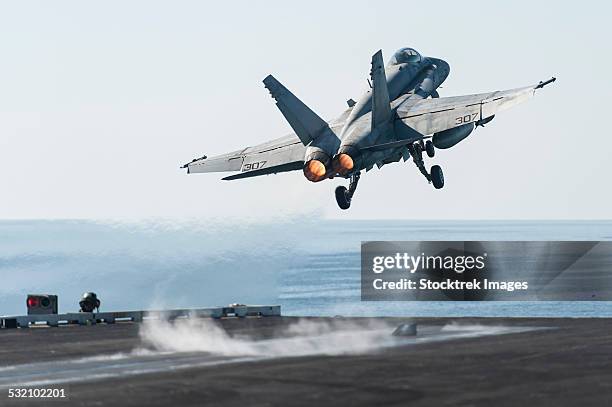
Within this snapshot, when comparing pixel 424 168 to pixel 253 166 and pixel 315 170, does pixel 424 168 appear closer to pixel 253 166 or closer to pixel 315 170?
pixel 315 170

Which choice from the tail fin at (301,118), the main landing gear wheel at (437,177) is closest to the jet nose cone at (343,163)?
the tail fin at (301,118)

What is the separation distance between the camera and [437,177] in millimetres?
55344

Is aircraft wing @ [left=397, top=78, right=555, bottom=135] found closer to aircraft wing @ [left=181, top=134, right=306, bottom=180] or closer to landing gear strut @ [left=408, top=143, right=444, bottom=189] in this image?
landing gear strut @ [left=408, top=143, right=444, bottom=189]

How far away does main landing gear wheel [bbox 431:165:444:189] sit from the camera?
181 ft

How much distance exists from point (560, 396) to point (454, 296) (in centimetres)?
3212

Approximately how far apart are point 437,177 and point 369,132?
6.62 meters

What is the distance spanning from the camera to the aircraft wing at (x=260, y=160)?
53906 millimetres

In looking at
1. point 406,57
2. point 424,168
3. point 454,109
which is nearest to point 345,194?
point 424,168

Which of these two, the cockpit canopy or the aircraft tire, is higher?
the cockpit canopy

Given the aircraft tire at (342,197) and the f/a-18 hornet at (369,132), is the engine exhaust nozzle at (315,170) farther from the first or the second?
the aircraft tire at (342,197)

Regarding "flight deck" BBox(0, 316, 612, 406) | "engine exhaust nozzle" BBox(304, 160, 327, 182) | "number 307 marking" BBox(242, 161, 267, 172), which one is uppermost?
"number 307 marking" BBox(242, 161, 267, 172)

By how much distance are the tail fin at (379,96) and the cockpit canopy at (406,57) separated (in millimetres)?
9792

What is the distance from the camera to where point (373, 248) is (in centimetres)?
6669

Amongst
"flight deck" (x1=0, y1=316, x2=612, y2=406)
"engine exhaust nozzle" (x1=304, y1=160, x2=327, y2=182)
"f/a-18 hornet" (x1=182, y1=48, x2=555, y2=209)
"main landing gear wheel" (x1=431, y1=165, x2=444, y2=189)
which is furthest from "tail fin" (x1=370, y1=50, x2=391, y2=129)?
"flight deck" (x1=0, y1=316, x2=612, y2=406)
